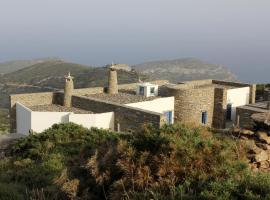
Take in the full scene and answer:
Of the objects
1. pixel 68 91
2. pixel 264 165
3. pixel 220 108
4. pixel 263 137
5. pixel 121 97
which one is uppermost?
pixel 263 137

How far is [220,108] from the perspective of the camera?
26.0 m

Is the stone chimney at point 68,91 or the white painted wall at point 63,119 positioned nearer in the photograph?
the white painted wall at point 63,119

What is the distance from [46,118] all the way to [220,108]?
1079 centimetres

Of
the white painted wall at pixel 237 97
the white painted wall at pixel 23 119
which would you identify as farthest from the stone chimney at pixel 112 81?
the white painted wall at pixel 237 97

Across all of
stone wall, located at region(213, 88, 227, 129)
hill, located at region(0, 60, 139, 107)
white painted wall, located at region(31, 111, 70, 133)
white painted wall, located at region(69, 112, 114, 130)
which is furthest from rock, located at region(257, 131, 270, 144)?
hill, located at region(0, 60, 139, 107)

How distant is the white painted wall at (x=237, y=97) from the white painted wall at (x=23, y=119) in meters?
12.6

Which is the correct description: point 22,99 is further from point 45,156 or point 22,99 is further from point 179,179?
point 179,179

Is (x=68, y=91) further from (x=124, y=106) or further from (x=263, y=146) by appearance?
(x=263, y=146)

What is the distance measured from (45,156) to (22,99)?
12269 mm

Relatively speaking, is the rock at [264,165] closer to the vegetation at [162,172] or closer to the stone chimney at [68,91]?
the vegetation at [162,172]

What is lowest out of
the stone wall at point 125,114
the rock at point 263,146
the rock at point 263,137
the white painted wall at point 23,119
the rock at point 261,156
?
the white painted wall at point 23,119

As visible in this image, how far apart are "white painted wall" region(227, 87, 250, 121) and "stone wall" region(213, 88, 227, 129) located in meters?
0.87

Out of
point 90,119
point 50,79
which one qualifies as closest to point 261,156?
point 90,119

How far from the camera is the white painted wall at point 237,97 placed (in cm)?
2706
